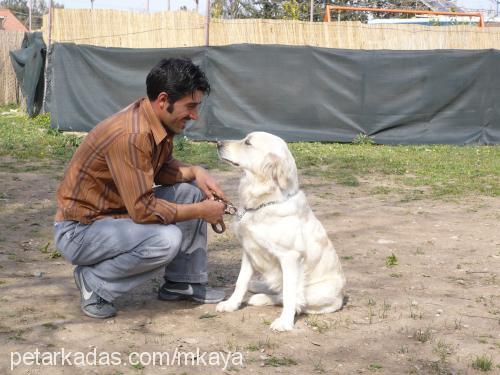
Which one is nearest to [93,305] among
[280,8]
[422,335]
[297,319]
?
[297,319]

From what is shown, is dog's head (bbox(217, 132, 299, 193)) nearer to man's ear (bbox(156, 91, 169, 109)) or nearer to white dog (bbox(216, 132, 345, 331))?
white dog (bbox(216, 132, 345, 331))

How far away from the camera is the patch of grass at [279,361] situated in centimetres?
394

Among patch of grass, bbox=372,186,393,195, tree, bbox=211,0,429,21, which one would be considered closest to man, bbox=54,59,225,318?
patch of grass, bbox=372,186,393,195

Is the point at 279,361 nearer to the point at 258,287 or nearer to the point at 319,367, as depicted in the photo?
the point at 319,367

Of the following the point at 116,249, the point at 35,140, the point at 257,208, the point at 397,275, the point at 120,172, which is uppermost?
the point at 120,172

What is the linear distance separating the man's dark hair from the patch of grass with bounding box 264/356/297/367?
1.50 meters

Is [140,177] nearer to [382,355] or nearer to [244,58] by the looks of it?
[382,355]

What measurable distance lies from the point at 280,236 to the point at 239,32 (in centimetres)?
1132

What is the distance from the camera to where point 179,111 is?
4324mm

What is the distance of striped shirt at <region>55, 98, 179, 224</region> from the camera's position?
13.8ft

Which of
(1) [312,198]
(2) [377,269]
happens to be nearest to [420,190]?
(1) [312,198]

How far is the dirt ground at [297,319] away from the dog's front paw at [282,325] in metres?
0.05

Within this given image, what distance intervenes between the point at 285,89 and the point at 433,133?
9.82ft

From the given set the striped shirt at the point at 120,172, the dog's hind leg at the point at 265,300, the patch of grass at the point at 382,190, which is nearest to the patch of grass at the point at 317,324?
the dog's hind leg at the point at 265,300
